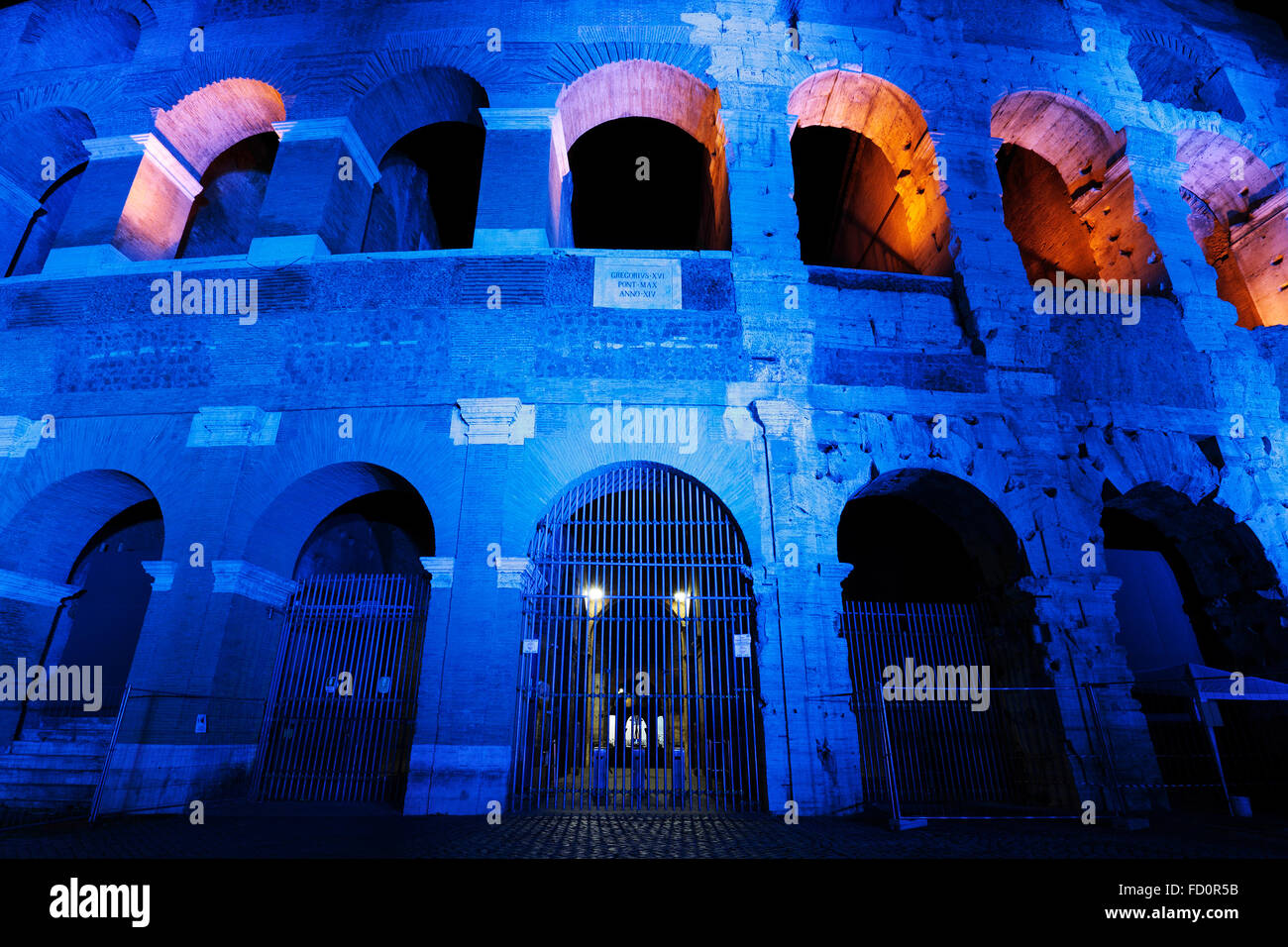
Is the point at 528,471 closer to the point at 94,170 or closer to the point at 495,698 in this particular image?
the point at 495,698

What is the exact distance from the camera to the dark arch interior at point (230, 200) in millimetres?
10594

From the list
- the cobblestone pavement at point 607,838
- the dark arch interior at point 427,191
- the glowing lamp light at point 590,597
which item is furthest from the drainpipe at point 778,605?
the dark arch interior at point 427,191

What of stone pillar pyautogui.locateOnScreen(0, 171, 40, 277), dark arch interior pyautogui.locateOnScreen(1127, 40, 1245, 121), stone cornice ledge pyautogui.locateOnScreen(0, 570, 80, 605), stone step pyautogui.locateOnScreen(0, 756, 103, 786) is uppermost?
dark arch interior pyautogui.locateOnScreen(1127, 40, 1245, 121)

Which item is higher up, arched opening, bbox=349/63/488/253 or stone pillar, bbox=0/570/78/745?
arched opening, bbox=349/63/488/253

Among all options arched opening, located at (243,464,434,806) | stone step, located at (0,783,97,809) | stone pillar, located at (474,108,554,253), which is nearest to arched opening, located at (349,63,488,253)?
stone pillar, located at (474,108,554,253)

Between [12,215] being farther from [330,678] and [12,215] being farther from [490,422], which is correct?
[330,678]

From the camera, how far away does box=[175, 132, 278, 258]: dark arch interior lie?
10594mm

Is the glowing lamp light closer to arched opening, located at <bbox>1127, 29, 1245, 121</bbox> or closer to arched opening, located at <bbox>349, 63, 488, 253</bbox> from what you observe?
arched opening, located at <bbox>349, 63, 488, 253</bbox>

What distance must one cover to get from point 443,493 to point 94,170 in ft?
23.9

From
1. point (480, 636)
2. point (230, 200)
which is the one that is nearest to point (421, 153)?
point (230, 200)

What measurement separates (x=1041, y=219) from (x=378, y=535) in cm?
1243

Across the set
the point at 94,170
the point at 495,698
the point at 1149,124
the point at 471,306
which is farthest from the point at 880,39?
the point at 94,170

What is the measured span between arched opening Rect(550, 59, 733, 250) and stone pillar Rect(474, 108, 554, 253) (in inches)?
12.9

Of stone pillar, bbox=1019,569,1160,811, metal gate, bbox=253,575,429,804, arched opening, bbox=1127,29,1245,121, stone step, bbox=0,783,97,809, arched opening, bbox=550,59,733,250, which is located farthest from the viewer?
arched opening, bbox=1127,29,1245,121
